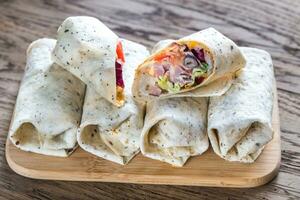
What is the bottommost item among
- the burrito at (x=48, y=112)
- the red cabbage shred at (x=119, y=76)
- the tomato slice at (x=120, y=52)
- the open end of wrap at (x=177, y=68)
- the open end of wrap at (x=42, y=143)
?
the open end of wrap at (x=42, y=143)

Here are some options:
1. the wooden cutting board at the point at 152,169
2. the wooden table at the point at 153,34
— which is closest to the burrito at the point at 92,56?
the wooden cutting board at the point at 152,169

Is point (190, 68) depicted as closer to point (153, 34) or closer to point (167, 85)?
point (167, 85)

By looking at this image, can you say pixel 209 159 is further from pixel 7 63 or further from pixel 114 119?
pixel 7 63

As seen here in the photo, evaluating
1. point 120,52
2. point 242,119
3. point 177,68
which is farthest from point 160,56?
point 242,119

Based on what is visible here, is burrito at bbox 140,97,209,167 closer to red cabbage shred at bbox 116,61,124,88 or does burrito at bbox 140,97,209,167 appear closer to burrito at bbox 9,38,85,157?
red cabbage shred at bbox 116,61,124,88

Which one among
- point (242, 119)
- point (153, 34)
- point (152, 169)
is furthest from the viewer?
point (153, 34)

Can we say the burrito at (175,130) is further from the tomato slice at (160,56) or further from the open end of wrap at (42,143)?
the open end of wrap at (42,143)

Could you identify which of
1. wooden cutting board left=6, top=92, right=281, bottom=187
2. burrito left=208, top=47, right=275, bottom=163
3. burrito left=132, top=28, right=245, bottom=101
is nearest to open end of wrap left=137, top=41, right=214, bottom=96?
burrito left=132, top=28, right=245, bottom=101

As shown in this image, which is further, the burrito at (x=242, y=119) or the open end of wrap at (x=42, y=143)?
the open end of wrap at (x=42, y=143)
